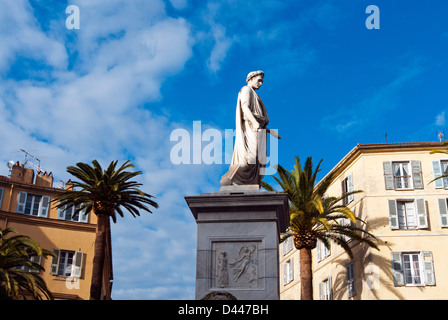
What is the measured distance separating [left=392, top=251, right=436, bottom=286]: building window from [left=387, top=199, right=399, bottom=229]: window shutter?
6.94 ft

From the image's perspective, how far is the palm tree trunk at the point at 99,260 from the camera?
33.3m

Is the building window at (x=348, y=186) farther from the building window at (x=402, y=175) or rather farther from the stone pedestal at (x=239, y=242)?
the stone pedestal at (x=239, y=242)

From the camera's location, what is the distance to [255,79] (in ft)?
46.2

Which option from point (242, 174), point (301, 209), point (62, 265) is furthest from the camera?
point (62, 265)

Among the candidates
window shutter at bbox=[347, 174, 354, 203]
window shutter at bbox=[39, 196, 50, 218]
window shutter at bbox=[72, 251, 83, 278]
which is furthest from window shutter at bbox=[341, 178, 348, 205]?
window shutter at bbox=[39, 196, 50, 218]

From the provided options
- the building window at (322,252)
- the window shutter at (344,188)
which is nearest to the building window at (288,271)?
the building window at (322,252)

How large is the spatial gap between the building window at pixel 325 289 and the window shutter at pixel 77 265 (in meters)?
19.9

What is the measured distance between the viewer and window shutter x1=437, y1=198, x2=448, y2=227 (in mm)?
42075

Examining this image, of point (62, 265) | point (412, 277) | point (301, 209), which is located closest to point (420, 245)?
point (412, 277)

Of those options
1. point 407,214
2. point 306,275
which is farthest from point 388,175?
point 306,275

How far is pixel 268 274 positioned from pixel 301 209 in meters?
25.2

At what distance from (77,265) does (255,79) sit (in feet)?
116
